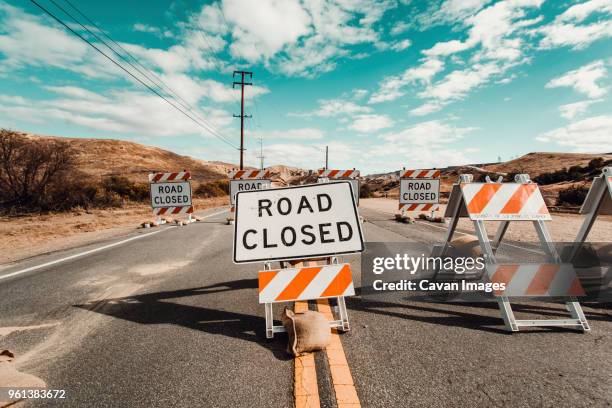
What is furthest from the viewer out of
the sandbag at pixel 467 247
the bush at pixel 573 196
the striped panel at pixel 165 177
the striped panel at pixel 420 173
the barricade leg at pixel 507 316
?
the bush at pixel 573 196

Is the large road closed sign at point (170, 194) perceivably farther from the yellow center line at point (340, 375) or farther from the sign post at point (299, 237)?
the yellow center line at point (340, 375)

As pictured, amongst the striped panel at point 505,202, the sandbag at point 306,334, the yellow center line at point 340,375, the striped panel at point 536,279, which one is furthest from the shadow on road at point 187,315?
the striped panel at point 505,202

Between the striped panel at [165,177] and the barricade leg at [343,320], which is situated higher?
the striped panel at [165,177]

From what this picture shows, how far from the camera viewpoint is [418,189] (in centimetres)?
1191

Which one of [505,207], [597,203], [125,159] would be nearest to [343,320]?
[505,207]

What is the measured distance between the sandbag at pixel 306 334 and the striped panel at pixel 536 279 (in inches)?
77.1

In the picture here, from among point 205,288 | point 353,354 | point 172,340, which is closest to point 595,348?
point 353,354

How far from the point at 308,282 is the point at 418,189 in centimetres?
1015

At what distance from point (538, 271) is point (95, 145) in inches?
3975

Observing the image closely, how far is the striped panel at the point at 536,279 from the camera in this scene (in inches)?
123

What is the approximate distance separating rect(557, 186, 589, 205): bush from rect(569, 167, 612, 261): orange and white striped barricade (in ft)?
62.5

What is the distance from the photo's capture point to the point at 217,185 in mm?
39000

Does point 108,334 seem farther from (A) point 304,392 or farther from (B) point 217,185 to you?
(B) point 217,185
